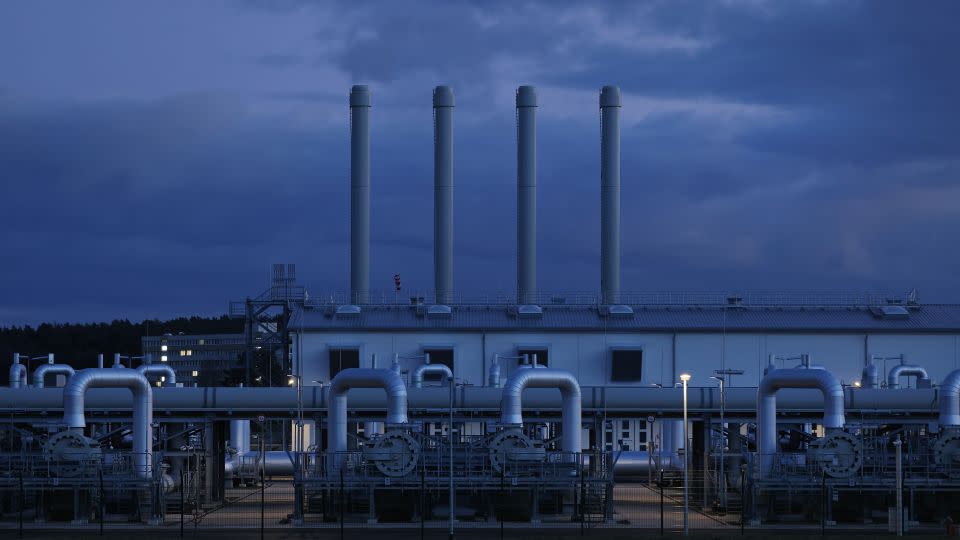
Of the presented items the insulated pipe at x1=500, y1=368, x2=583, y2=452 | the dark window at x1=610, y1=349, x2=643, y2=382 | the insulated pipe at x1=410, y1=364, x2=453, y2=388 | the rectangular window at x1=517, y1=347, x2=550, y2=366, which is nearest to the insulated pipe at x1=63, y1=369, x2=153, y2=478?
the insulated pipe at x1=500, y1=368, x2=583, y2=452

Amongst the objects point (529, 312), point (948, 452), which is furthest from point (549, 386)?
point (529, 312)

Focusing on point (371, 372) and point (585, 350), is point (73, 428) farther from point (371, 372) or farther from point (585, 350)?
point (585, 350)

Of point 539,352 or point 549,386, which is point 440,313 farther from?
point 549,386

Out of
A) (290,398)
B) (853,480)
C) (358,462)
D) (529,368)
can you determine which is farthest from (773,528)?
(290,398)

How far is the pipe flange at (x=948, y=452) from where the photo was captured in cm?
6206

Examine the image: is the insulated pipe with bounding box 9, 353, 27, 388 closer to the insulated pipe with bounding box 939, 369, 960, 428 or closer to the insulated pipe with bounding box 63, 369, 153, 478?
the insulated pipe with bounding box 63, 369, 153, 478

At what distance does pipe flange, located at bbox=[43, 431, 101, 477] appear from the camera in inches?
2388

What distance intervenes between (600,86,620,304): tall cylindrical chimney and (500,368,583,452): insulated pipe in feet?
133

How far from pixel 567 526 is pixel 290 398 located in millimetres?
16943

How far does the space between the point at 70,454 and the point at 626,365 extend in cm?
3838

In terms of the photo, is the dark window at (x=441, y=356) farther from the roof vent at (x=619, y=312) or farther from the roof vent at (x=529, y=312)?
the roof vent at (x=619, y=312)

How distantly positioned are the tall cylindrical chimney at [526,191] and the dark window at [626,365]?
49.8 feet

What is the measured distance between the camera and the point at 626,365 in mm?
89500

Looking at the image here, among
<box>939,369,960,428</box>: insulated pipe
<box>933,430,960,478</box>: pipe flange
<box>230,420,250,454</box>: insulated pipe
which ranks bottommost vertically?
<box>230,420,250,454</box>: insulated pipe
